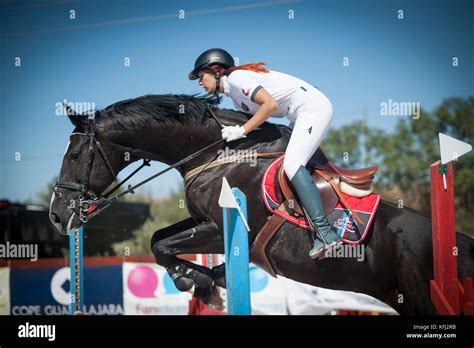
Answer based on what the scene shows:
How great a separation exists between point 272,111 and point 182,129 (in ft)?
2.01

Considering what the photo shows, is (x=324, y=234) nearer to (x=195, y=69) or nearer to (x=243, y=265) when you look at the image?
(x=243, y=265)

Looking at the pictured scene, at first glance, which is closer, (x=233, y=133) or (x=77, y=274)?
(x=233, y=133)

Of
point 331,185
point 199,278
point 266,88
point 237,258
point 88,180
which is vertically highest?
point 266,88

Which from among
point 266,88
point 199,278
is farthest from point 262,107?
point 199,278

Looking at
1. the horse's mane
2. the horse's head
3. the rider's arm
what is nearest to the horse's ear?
the horse's head

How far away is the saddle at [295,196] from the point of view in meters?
3.44

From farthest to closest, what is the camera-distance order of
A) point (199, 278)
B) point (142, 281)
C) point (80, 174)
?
point (142, 281) < point (80, 174) < point (199, 278)

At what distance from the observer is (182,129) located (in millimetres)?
3666

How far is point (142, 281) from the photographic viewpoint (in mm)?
7160

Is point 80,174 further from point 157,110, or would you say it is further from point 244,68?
point 244,68

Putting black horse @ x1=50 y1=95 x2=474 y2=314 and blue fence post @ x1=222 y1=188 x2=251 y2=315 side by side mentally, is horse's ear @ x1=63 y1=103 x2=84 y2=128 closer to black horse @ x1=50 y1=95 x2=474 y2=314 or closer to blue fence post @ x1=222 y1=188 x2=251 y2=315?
black horse @ x1=50 y1=95 x2=474 y2=314

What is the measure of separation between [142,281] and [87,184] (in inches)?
150
